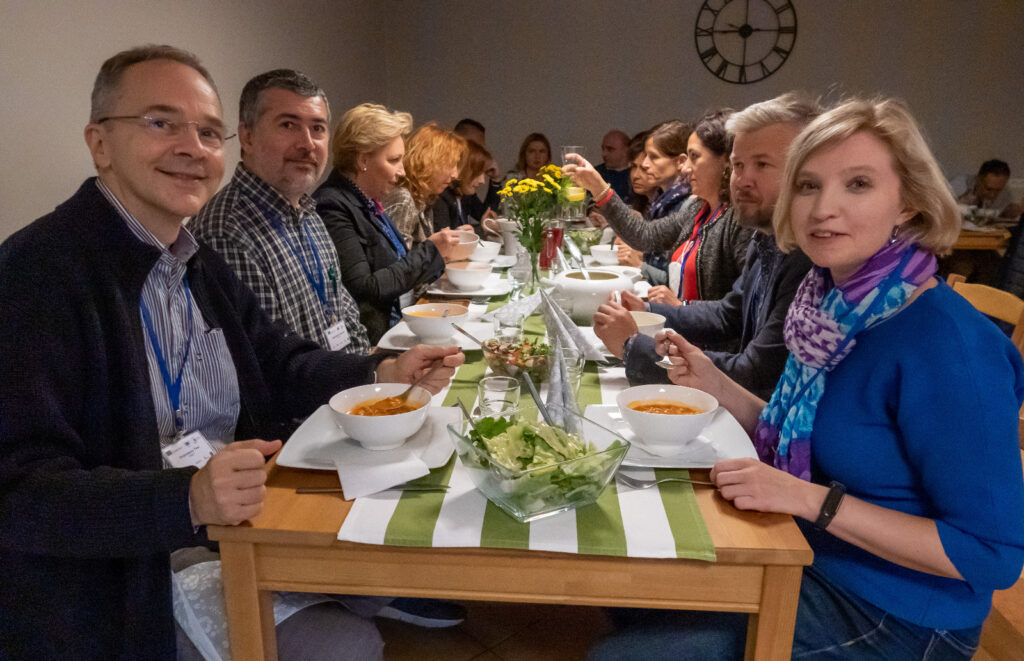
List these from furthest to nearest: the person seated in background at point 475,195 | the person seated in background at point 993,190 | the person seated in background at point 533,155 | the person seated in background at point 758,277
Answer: the person seated in background at point 533,155, the person seated in background at point 993,190, the person seated in background at point 475,195, the person seated in background at point 758,277

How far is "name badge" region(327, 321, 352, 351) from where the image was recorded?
6.50 ft

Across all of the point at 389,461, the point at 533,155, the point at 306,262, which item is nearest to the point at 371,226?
the point at 306,262

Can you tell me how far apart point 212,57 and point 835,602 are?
3.00m

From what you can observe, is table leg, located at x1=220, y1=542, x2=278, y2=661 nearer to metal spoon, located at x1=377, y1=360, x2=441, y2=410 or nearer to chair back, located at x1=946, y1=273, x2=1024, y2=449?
metal spoon, located at x1=377, y1=360, x2=441, y2=410

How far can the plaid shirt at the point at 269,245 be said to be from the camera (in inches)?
69.2

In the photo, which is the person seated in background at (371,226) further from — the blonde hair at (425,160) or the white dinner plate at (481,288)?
the blonde hair at (425,160)

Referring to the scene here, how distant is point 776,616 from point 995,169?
624 centimetres

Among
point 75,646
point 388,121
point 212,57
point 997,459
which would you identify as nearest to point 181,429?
point 75,646

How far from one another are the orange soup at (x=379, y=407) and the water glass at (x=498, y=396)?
0.11 metres

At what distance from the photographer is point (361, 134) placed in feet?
8.48

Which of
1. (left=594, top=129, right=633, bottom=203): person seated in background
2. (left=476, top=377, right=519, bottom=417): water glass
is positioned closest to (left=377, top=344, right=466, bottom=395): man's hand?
(left=476, top=377, right=519, bottom=417): water glass

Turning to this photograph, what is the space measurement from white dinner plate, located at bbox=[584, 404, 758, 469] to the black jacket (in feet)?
4.42

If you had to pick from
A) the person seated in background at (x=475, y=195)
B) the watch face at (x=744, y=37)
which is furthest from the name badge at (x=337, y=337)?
the watch face at (x=744, y=37)

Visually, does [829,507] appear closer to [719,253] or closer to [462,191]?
[719,253]
